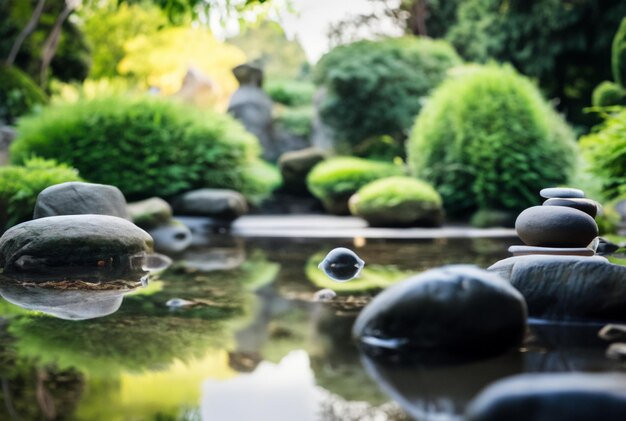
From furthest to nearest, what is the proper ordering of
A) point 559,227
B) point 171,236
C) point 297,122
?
point 297,122
point 171,236
point 559,227

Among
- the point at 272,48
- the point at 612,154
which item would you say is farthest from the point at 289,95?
the point at 272,48

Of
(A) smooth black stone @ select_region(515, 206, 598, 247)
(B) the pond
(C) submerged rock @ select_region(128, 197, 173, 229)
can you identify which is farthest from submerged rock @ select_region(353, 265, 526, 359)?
(C) submerged rock @ select_region(128, 197, 173, 229)

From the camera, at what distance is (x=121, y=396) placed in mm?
2527

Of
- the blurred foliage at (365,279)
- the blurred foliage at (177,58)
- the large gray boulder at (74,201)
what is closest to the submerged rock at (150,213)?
the large gray boulder at (74,201)

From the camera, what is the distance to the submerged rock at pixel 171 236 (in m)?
8.45

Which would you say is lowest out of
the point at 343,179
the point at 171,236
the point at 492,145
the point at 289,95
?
the point at 171,236

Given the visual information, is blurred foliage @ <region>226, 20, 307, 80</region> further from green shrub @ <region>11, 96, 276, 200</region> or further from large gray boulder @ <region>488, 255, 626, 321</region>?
large gray boulder @ <region>488, 255, 626, 321</region>

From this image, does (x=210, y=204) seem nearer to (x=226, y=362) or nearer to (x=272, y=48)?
(x=226, y=362)

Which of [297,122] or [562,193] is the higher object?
[297,122]

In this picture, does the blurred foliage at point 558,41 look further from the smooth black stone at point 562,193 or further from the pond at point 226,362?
the pond at point 226,362

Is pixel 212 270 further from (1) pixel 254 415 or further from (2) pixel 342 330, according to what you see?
(1) pixel 254 415

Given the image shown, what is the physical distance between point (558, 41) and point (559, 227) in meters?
14.5

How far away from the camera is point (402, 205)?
10453 millimetres

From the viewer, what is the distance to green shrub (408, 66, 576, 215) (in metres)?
11.2
